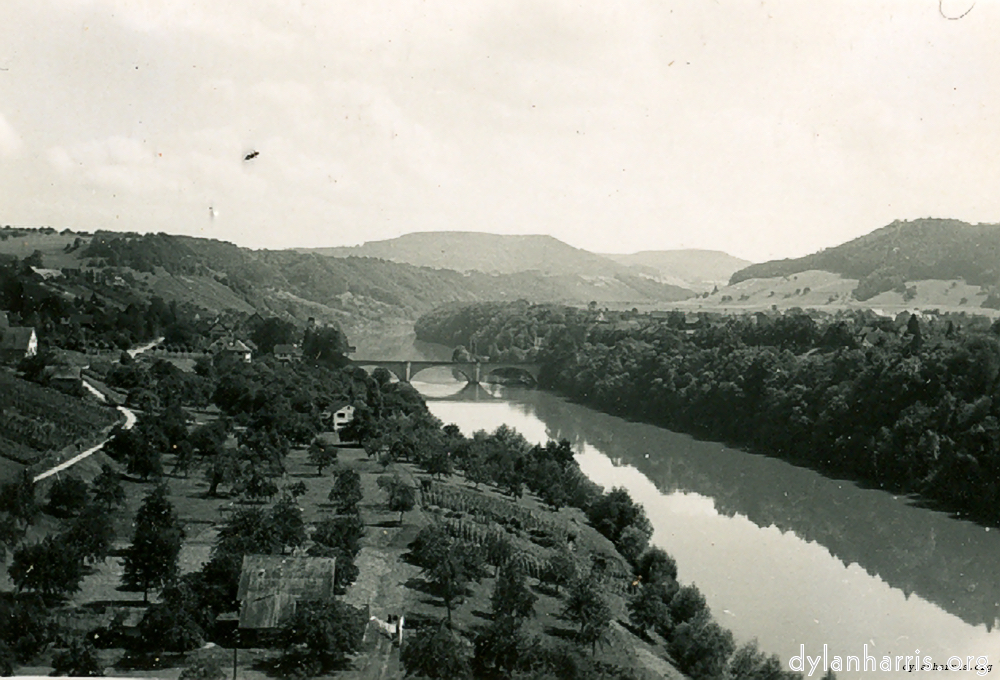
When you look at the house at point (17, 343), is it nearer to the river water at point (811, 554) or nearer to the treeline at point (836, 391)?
the river water at point (811, 554)

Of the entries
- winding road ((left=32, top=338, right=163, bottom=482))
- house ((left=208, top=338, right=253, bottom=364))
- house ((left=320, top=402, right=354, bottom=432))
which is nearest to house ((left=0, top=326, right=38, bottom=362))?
winding road ((left=32, top=338, right=163, bottom=482))

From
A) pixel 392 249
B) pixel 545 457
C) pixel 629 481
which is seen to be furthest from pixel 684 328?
pixel 392 249

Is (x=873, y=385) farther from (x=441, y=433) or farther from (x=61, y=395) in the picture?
(x=61, y=395)

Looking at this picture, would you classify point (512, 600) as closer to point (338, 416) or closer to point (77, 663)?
point (77, 663)

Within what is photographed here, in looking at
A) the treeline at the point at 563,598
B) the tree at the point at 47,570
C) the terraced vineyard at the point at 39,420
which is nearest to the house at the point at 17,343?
the terraced vineyard at the point at 39,420

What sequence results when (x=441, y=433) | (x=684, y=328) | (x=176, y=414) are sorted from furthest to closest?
(x=684, y=328) < (x=441, y=433) < (x=176, y=414)

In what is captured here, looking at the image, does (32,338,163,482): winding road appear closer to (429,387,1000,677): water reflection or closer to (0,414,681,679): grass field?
(0,414,681,679): grass field
